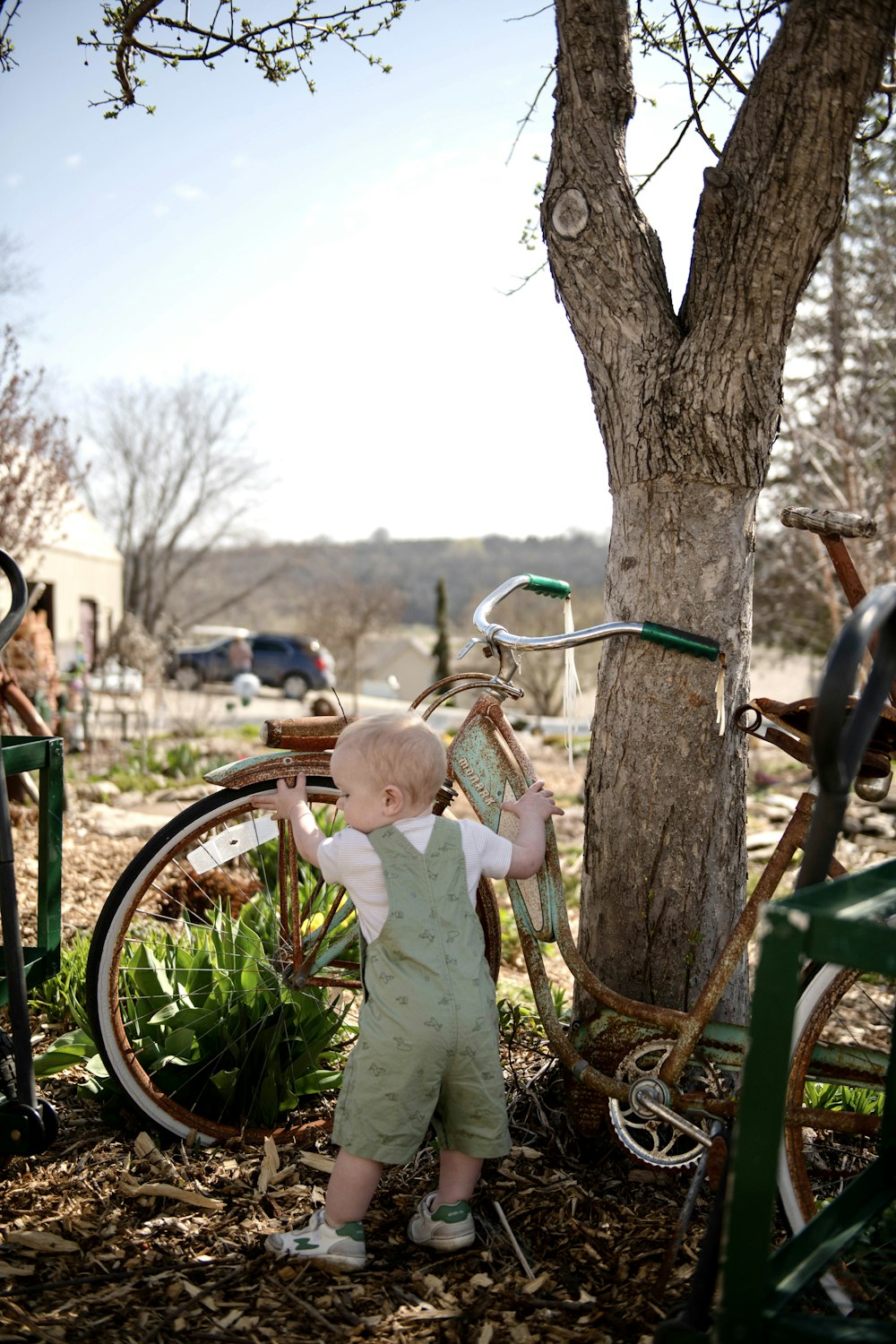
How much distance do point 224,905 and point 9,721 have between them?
122 inches

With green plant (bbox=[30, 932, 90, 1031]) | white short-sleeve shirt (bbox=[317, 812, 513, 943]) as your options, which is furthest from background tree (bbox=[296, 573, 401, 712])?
white short-sleeve shirt (bbox=[317, 812, 513, 943])

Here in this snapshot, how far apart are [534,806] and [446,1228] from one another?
34.8 inches

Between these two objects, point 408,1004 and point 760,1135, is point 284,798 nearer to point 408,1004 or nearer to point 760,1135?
point 408,1004

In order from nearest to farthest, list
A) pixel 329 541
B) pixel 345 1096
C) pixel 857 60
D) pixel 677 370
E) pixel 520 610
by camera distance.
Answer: pixel 345 1096 → pixel 857 60 → pixel 677 370 → pixel 520 610 → pixel 329 541

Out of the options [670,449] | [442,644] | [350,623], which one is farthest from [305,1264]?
[442,644]

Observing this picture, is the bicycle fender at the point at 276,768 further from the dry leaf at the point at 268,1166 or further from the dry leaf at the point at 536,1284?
the dry leaf at the point at 536,1284

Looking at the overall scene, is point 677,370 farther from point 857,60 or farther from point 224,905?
point 224,905


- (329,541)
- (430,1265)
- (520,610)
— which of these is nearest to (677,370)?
(430,1265)

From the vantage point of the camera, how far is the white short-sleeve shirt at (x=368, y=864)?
7.09 ft

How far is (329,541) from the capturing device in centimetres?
5953

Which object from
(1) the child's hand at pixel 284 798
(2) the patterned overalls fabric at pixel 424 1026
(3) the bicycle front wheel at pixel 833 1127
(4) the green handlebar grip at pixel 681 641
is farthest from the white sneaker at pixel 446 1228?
(4) the green handlebar grip at pixel 681 641

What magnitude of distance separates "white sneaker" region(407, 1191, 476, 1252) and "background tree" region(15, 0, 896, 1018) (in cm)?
73

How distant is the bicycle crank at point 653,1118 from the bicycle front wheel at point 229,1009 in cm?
70

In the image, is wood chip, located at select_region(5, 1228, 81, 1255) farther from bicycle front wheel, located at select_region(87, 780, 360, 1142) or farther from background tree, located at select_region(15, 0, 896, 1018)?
background tree, located at select_region(15, 0, 896, 1018)
